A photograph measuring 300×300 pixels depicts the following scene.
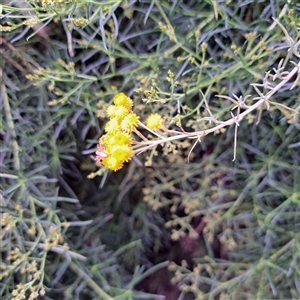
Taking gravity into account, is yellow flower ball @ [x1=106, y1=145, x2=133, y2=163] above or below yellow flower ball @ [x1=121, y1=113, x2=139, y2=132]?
below

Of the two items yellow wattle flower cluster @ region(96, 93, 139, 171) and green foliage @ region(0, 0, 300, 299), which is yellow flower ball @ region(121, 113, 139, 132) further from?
green foliage @ region(0, 0, 300, 299)

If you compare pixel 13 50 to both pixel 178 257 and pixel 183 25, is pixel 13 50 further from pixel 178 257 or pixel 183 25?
pixel 178 257

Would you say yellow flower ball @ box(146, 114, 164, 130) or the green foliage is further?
the green foliage

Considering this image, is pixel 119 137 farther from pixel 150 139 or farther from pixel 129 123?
pixel 150 139

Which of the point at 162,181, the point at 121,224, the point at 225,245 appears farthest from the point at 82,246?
the point at 225,245

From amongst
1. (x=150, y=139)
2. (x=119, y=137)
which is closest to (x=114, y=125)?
(x=119, y=137)

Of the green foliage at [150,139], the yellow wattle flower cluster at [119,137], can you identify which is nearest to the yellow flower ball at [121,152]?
the yellow wattle flower cluster at [119,137]

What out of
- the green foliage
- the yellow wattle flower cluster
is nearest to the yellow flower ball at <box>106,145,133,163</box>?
the yellow wattle flower cluster
